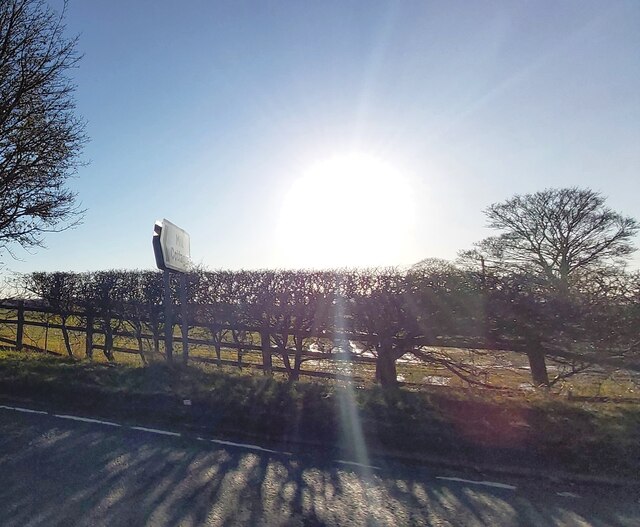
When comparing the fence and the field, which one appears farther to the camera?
the fence

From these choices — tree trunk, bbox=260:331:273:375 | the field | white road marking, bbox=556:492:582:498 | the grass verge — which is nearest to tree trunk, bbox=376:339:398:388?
the field

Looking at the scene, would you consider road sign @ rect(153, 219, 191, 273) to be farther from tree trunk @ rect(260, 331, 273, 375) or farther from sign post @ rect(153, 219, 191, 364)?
tree trunk @ rect(260, 331, 273, 375)

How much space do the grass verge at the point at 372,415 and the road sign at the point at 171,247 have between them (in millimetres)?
2029

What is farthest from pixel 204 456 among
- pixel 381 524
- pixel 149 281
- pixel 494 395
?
pixel 149 281

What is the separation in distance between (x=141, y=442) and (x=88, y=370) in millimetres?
3711

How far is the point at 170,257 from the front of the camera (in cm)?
Result: 852

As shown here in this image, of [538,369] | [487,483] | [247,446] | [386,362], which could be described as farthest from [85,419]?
[538,369]

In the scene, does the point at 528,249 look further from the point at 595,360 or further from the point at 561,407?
the point at 561,407

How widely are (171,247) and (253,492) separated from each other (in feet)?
18.9

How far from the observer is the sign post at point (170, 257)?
8.18 meters

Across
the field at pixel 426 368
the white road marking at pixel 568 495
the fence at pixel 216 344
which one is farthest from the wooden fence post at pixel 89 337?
the white road marking at pixel 568 495

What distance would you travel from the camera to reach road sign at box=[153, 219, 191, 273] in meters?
8.16

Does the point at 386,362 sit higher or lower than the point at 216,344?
lower

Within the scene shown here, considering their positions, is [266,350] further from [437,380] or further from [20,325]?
[20,325]
